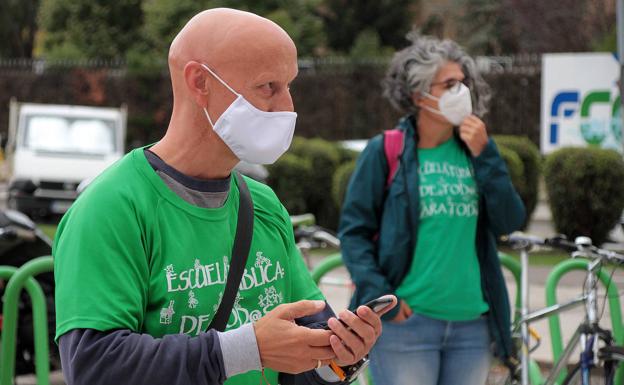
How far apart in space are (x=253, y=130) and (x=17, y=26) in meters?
40.4

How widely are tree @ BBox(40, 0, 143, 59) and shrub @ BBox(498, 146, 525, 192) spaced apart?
21801mm

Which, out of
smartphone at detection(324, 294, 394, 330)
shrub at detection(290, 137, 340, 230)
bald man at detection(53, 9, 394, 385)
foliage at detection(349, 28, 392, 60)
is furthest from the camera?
foliage at detection(349, 28, 392, 60)

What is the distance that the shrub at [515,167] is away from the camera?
13.0 metres

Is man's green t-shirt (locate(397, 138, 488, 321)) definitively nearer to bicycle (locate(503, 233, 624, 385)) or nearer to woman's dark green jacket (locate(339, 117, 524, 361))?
woman's dark green jacket (locate(339, 117, 524, 361))

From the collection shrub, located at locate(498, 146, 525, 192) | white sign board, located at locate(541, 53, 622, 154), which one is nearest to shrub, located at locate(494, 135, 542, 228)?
shrub, located at locate(498, 146, 525, 192)

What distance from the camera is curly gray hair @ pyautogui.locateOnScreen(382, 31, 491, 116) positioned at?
4.18m

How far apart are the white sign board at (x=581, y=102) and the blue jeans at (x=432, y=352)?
10.2m

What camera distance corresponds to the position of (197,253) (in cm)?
217

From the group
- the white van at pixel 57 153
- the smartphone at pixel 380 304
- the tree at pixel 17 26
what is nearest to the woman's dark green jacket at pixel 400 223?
the smartphone at pixel 380 304

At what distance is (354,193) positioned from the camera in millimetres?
4055

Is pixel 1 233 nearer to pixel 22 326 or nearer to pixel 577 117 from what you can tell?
pixel 22 326

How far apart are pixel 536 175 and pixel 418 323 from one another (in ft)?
33.2

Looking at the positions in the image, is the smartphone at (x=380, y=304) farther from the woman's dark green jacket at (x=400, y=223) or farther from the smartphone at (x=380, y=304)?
the woman's dark green jacket at (x=400, y=223)

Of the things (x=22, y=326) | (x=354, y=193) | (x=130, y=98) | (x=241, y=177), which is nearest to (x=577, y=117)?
(x=22, y=326)
